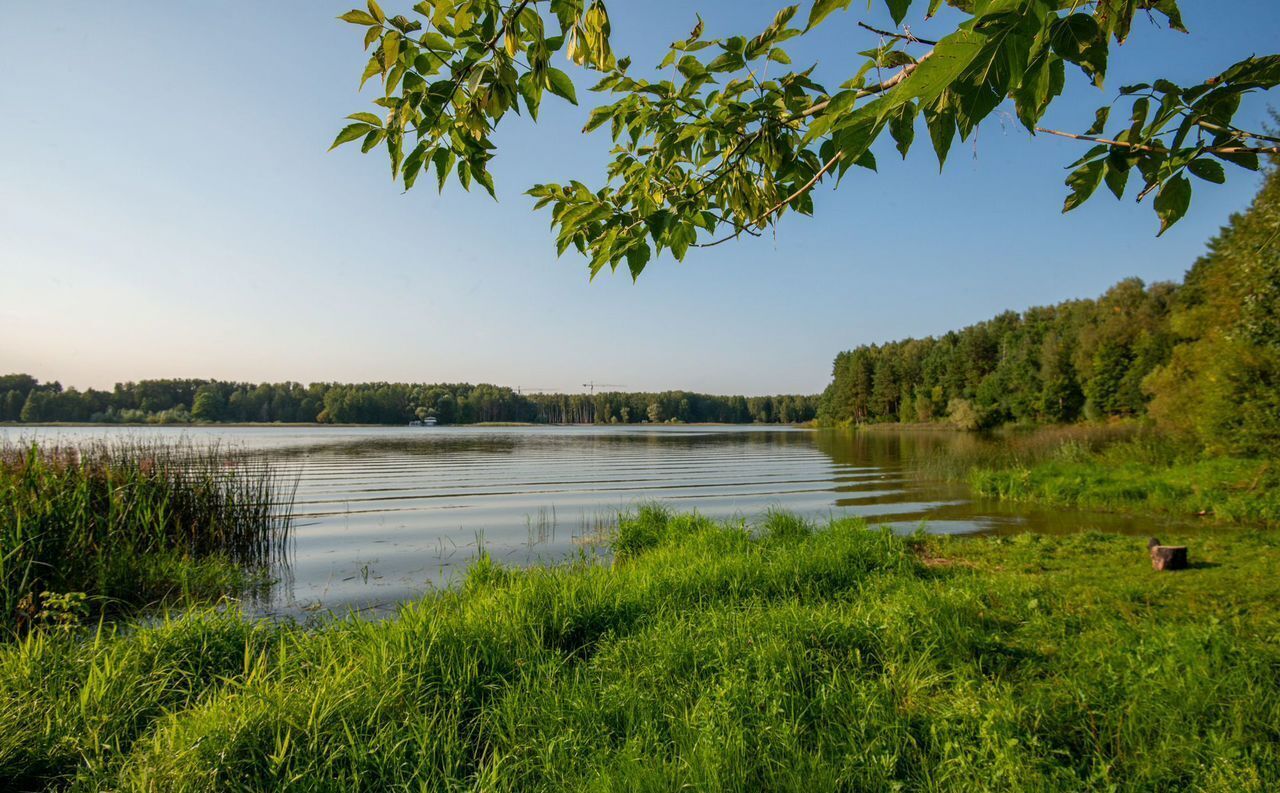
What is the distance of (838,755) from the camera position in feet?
9.60

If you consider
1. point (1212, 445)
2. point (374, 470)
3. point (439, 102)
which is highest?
point (439, 102)

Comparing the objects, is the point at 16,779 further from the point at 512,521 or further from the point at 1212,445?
the point at 1212,445

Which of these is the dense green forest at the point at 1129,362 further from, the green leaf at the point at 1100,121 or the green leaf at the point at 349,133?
the green leaf at the point at 349,133

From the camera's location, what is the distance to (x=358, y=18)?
5.48 ft

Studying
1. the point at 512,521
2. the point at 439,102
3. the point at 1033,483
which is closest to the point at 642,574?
the point at 439,102

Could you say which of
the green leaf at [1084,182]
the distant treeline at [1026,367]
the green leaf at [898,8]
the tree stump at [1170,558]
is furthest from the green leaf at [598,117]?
the distant treeline at [1026,367]

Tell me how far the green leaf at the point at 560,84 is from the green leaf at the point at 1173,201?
6.52 ft

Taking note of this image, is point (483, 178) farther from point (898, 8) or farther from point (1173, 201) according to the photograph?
point (1173, 201)

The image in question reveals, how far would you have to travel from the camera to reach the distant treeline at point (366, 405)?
8556 centimetres

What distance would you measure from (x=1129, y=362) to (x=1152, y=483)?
4851 centimetres

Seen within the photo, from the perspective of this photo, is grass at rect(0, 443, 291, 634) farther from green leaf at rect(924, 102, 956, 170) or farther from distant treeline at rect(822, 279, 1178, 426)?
distant treeline at rect(822, 279, 1178, 426)

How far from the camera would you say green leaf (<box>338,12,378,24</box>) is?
5.42 ft

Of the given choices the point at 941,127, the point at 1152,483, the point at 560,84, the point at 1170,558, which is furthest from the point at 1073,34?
the point at 1152,483

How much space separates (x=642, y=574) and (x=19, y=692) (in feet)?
16.7
